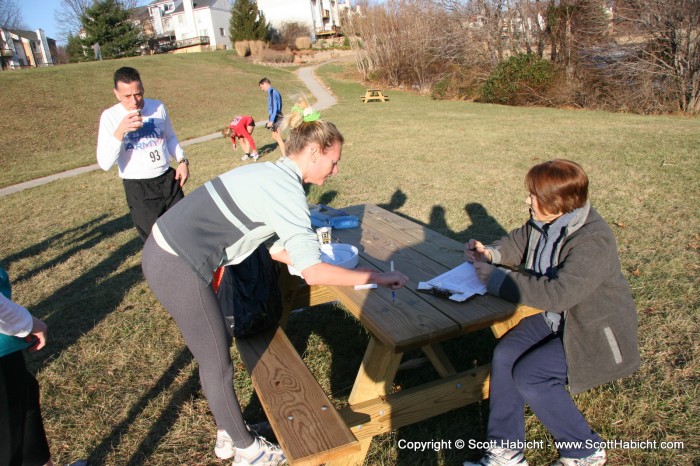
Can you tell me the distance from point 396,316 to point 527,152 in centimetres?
823

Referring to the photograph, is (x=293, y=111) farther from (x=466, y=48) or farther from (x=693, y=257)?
(x=466, y=48)

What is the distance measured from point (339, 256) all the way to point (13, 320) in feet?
5.22

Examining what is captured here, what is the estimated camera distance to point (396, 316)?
7.43ft

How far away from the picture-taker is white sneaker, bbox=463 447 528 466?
7.45ft

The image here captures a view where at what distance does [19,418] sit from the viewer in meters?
1.94

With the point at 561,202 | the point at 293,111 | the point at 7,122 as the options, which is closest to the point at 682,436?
the point at 561,202

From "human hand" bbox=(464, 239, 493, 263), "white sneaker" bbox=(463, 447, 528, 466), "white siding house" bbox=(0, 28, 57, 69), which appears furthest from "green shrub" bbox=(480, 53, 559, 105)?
"white siding house" bbox=(0, 28, 57, 69)

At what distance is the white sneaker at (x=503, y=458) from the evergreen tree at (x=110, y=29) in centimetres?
5034

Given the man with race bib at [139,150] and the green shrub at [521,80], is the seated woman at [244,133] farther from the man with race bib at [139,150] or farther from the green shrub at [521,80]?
the green shrub at [521,80]

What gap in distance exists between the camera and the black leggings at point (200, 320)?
80.5 inches

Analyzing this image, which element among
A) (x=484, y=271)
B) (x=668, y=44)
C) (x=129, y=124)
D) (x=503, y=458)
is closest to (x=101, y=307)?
(x=129, y=124)

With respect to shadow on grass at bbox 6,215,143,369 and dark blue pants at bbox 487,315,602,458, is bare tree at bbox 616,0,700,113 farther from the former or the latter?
shadow on grass at bbox 6,215,143,369

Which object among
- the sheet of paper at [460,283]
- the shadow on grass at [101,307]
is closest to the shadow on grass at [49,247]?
the shadow on grass at [101,307]

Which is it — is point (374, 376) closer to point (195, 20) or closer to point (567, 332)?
point (567, 332)
